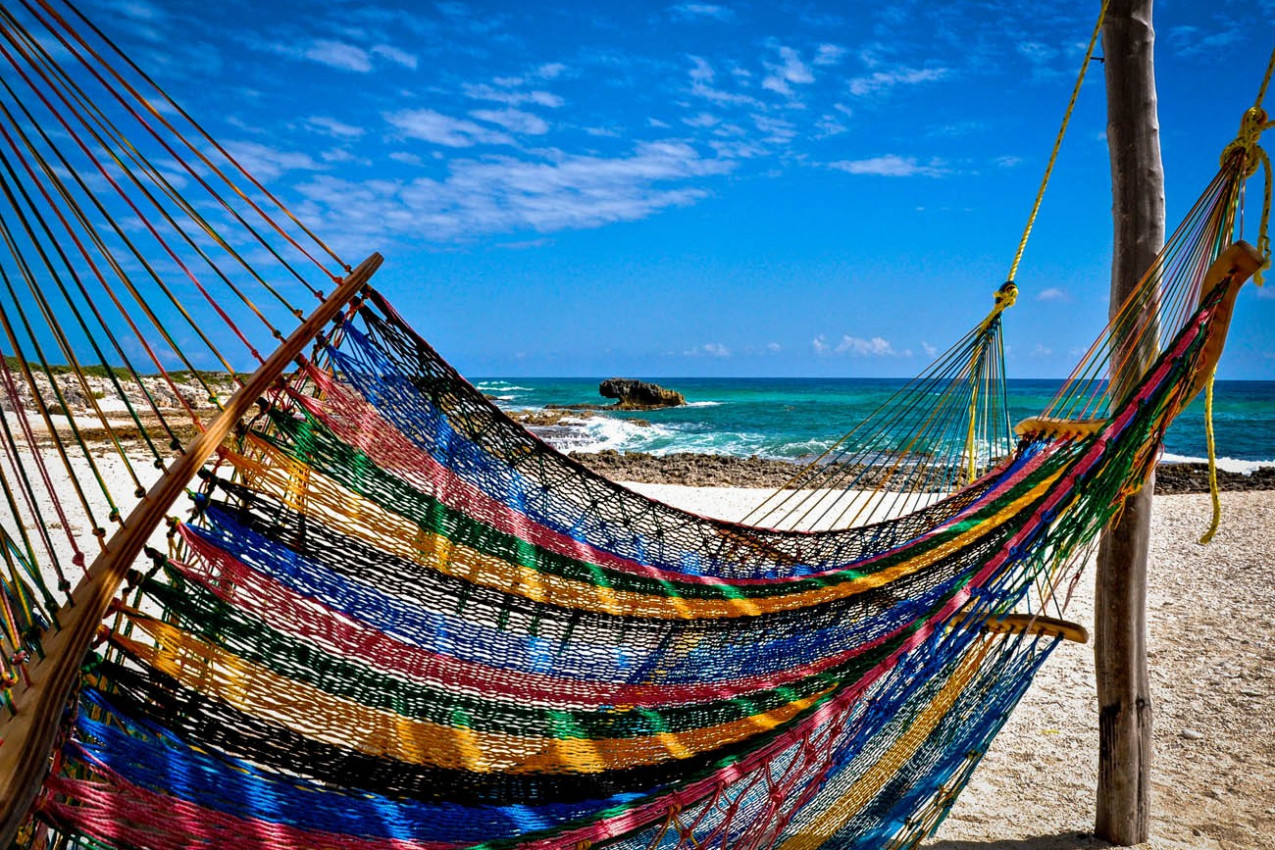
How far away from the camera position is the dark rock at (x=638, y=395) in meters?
25.3

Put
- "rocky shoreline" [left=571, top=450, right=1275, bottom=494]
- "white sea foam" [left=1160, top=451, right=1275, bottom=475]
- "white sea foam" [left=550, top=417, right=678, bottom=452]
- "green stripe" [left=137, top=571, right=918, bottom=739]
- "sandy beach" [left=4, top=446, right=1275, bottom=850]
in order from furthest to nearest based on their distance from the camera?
"white sea foam" [left=550, top=417, right=678, bottom=452], "white sea foam" [left=1160, top=451, right=1275, bottom=475], "rocky shoreline" [left=571, top=450, right=1275, bottom=494], "sandy beach" [left=4, top=446, right=1275, bottom=850], "green stripe" [left=137, top=571, right=918, bottom=739]

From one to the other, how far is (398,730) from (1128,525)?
1.80m

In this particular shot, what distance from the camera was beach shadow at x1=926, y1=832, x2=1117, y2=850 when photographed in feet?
6.63

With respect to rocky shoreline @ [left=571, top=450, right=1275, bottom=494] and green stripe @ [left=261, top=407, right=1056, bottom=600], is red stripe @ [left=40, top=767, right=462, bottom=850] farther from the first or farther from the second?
rocky shoreline @ [left=571, top=450, right=1275, bottom=494]

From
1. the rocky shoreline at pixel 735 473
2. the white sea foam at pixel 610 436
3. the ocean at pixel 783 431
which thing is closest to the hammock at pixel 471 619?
the rocky shoreline at pixel 735 473

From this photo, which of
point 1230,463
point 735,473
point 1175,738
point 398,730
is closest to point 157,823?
point 398,730

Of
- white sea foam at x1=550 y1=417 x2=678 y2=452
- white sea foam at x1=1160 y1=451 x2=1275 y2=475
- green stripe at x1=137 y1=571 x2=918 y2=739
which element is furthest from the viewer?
white sea foam at x1=550 y1=417 x2=678 y2=452

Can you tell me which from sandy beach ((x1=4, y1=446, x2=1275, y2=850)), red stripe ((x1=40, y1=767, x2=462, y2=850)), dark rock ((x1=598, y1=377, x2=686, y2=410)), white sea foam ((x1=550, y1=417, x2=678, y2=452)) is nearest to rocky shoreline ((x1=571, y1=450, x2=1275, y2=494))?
white sea foam ((x1=550, y1=417, x2=678, y2=452))

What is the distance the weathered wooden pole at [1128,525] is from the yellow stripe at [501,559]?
21.0 inches

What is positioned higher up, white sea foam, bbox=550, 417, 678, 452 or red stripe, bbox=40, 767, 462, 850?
red stripe, bbox=40, 767, 462, 850

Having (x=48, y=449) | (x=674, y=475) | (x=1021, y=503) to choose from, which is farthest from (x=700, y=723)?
(x=48, y=449)

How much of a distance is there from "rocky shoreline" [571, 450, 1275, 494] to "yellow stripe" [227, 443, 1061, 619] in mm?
6416

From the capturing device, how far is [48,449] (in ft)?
25.7

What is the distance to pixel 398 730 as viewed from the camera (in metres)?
1.52
